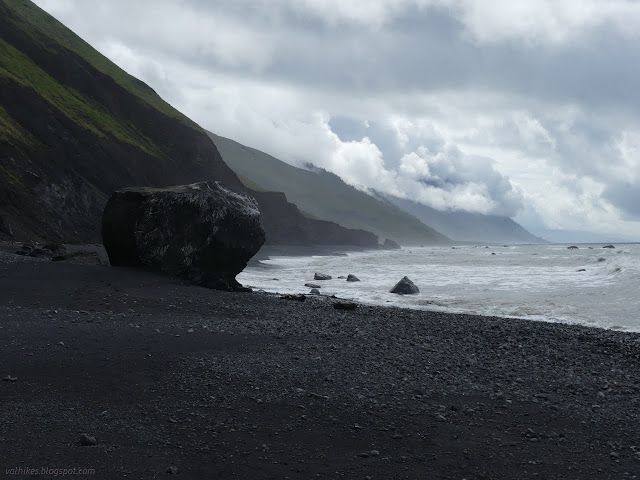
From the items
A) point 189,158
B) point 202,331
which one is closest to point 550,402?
point 202,331

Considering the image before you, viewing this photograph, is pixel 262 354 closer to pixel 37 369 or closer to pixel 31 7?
pixel 37 369

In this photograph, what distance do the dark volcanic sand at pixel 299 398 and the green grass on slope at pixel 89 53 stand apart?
82.1 metres

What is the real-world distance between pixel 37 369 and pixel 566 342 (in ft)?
44.2

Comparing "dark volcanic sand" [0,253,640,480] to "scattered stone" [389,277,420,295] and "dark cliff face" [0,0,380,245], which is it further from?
"dark cliff face" [0,0,380,245]

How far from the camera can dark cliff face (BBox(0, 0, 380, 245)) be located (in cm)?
4850

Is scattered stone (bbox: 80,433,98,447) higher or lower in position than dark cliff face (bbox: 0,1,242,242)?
lower

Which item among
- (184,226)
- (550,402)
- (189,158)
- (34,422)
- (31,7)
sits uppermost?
(31,7)

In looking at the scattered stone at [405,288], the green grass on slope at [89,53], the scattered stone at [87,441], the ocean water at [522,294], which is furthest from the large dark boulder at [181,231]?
the green grass on slope at [89,53]

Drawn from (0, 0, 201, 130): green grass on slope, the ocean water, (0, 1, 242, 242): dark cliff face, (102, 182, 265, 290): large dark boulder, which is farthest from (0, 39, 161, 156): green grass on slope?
(102, 182, 265, 290): large dark boulder

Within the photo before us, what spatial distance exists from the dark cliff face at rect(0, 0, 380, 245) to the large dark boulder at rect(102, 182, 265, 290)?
70.3ft

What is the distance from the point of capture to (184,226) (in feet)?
72.0

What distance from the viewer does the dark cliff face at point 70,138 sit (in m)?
48.5

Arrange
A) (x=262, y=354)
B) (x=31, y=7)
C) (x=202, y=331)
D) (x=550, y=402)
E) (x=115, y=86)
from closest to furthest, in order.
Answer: (x=550, y=402) → (x=262, y=354) → (x=202, y=331) → (x=115, y=86) → (x=31, y=7)

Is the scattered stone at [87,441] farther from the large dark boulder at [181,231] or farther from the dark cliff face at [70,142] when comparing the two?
the dark cliff face at [70,142]
